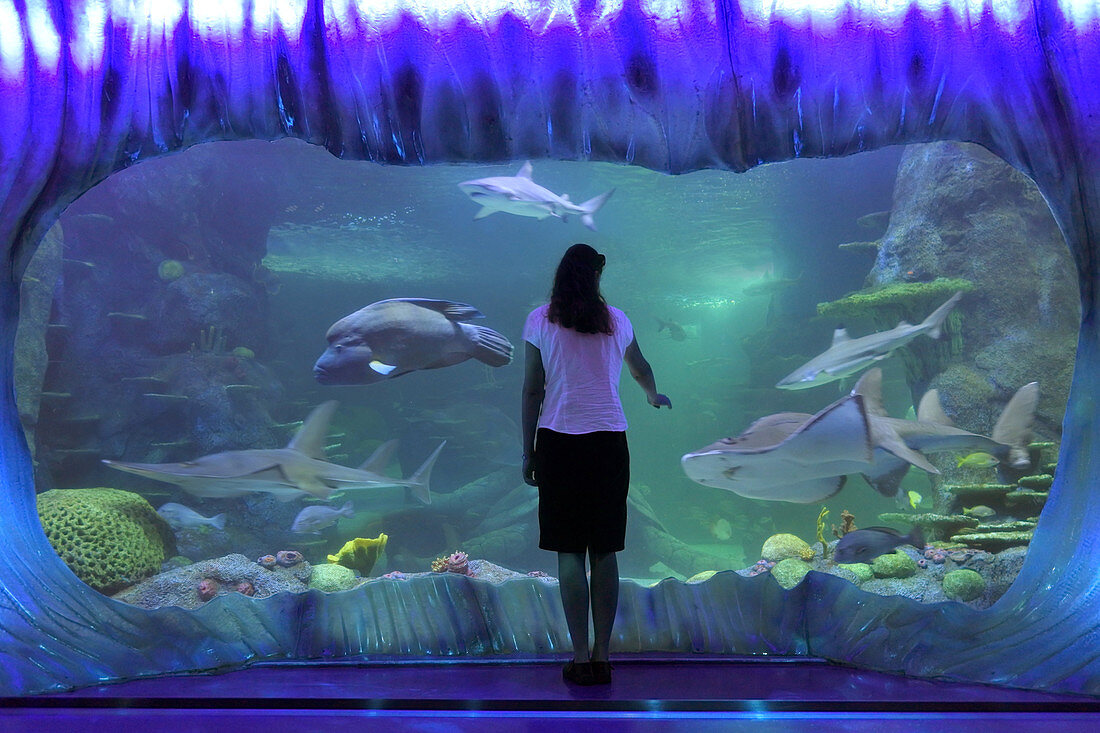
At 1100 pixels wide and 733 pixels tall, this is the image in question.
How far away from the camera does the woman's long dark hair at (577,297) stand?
6.92 ft

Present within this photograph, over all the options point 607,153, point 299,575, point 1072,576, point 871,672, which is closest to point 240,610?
point 607,153

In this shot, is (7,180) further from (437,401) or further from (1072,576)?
(437,401)

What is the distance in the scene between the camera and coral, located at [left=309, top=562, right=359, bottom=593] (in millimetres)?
5504

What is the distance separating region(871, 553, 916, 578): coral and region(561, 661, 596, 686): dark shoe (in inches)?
152

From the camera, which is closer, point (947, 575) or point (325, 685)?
point (325, 685)

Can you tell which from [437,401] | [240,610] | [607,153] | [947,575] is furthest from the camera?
[437,401]

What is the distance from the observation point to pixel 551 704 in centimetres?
188

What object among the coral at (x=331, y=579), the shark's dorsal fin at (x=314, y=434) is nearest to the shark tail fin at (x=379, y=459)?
the shark's dorsal fin at (x=314, y=434)

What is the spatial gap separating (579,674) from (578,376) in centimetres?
105

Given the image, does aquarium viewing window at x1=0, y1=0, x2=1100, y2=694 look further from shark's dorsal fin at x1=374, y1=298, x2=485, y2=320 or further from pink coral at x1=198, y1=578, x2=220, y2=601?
shark's dorsal fin at x1=374, y1=298, x2=485, y2=320

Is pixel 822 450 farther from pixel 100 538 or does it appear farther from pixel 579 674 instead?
pixel 100 538

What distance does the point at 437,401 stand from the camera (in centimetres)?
1733

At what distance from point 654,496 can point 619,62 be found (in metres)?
23.0

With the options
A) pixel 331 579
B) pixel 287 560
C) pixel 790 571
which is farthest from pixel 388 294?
pixel 790 571
